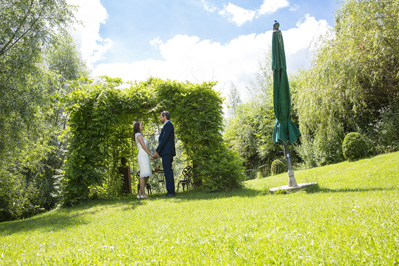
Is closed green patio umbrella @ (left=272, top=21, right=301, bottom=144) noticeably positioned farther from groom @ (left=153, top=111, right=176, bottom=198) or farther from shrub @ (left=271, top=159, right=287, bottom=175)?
shrub @ (left=271, top=159, right=287, bottom=175)

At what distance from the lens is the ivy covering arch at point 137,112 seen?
29.1 ft

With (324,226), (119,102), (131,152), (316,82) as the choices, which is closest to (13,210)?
(131,152)

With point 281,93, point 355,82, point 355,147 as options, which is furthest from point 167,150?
point 355,82

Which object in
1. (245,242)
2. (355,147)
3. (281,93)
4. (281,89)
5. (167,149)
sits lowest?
(245,242)

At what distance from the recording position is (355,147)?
40.1ft

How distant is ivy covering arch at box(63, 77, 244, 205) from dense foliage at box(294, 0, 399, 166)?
649 cm

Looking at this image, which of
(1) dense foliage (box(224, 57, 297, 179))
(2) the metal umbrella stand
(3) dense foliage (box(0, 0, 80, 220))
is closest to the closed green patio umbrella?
(2) the metal umbrella stand

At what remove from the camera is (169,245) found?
9.50 ft

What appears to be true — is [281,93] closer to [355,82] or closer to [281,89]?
[281,89]

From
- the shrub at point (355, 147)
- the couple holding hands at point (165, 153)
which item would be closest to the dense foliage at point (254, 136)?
the shrub at point (355, 147)

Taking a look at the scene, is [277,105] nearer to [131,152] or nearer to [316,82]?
[131,152]

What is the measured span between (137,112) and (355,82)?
960 centimetres

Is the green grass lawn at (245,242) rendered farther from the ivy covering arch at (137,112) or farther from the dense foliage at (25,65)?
the dense foliage at (25,65)

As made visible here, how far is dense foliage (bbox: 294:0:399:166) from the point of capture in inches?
431
